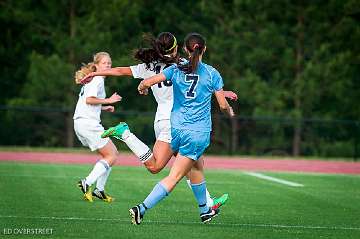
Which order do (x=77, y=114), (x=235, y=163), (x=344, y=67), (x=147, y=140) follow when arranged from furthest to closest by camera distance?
1. (x=344, y=67)
2. (x=147, y=140)
3. (x=235, y=163)
4. (x=77, y=114)

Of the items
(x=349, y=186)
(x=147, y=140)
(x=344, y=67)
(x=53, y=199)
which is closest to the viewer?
(x=53, y=199)

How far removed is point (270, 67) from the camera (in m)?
42.3

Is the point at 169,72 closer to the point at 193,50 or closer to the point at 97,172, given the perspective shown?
the point at 193,50

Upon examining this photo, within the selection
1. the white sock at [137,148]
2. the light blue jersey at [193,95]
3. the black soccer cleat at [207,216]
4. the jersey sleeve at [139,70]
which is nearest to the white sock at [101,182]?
the white sock at [137,148]

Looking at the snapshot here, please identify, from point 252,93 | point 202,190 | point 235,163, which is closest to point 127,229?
point 202,190

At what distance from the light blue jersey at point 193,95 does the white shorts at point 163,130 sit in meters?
1.05

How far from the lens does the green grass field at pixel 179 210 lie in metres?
10.7

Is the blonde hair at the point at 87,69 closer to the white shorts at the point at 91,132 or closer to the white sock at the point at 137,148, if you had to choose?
the white shorts at the point at 91,132

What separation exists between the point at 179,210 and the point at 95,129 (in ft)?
8.21

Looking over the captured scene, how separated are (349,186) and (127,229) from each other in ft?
33.4

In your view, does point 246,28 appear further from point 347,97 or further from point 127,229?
point 127,229

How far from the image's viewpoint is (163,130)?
488 inches

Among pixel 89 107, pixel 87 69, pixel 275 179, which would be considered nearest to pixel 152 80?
pixel 87 69

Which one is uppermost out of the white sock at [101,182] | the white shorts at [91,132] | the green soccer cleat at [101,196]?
the white shorts at [91,132]
